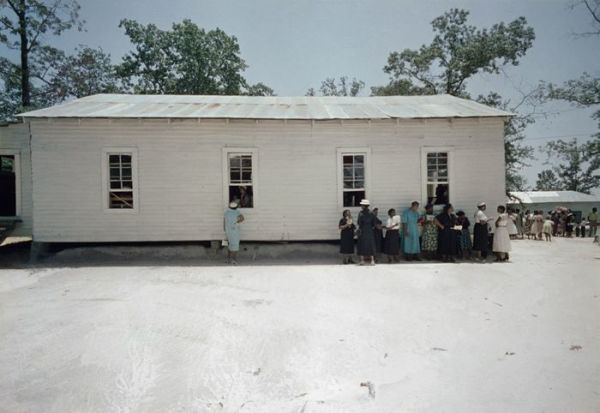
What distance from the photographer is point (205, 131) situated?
1023cm

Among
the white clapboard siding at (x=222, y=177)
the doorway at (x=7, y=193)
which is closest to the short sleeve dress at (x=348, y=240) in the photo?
the white clapboard siding at (x=222, y=177)

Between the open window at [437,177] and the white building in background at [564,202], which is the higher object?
the open window at [437,177]

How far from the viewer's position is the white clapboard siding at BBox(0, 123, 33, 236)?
435 inches

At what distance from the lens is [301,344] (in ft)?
14.8

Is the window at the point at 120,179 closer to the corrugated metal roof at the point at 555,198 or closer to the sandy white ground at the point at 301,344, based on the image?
the sandy white ground at the point at 301,344

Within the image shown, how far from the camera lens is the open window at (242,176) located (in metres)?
10.3

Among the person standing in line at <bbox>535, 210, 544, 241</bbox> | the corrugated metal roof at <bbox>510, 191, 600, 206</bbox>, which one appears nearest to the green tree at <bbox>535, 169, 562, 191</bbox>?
the corrugated metal roof at <bbox>510, 191, 600, 206</bbox>

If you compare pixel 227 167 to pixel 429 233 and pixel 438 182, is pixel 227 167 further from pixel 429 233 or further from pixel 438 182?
pixel 438 182

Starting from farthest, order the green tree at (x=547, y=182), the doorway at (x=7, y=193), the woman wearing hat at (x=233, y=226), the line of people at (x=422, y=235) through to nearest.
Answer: the green tree at (x=547, y=182) → the doorway at (x=7, y=193) → the woman wearing hat at (x=233, y=226) → the line of people at (x=422, y=235)

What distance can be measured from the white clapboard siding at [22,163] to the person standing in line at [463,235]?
13.2 metres

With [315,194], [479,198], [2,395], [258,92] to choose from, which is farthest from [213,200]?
[258,92]

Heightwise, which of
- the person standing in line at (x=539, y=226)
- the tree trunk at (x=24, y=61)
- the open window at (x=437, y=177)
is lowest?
the person standing in line at (x=539, y=226)

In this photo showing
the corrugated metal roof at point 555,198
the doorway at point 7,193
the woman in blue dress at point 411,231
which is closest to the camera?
the woman in blue dress at point 411,231

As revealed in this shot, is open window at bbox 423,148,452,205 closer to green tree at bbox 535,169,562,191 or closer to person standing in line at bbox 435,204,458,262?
person standing in line at bbox 435,204,458,262
